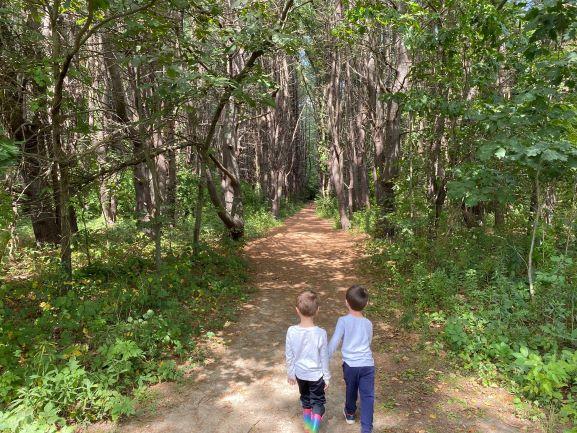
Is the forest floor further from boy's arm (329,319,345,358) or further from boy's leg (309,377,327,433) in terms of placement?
boy's arm (329,319,345,358)

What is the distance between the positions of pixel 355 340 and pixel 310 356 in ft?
1.39

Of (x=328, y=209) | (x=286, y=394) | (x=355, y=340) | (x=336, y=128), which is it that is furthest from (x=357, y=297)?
(x=328, y=209)

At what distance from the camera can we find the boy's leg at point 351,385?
3.43 m

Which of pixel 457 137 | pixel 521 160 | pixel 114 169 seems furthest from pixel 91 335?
pixel 457 137

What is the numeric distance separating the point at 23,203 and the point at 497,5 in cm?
906

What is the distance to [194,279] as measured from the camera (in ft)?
24.9

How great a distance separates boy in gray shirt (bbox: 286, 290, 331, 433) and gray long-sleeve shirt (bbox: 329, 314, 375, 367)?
0.13m

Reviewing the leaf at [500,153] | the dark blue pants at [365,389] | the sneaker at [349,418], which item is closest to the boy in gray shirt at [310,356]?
the dark blue pants at [365,389]

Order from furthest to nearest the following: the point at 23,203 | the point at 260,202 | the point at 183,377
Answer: the point at 260,202, the point at 23,203, the point at 183,377

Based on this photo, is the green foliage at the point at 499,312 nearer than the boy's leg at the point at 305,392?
No

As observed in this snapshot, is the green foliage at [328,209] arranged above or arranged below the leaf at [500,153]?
below

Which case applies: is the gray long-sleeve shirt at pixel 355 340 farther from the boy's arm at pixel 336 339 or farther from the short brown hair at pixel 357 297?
the short brown hair at pixel 357 297

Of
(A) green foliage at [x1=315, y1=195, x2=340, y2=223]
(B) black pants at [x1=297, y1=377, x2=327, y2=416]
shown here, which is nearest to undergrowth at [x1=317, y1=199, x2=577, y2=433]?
(B) black pants at [x1=297, y1=377, x2=327, y2=416]

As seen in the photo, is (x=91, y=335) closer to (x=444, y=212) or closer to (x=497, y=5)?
(x=444, y=212)
